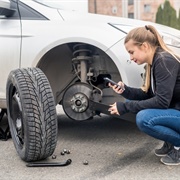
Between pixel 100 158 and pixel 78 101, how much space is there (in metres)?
0.57

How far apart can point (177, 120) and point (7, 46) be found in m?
1.77

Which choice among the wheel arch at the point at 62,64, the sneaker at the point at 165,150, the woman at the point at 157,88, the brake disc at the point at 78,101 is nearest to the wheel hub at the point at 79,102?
the brake disc at the point at 78,101

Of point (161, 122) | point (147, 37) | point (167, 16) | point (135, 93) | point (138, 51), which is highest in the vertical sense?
point (147, 37)

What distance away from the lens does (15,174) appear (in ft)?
9.32

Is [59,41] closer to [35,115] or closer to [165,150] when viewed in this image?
[35,115]

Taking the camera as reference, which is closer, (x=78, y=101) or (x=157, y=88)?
(x=157, y=88)

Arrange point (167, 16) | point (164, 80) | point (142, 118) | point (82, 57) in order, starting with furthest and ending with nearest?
1. point (167, 16)
2. point (82, 57)
3. point (142, 118)
4. point (164, 80)

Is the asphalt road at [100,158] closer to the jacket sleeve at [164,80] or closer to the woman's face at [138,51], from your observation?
the jacket sleeve at [164,80]

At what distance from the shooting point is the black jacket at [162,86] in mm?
2670

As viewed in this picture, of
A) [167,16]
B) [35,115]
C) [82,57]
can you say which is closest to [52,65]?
[82,57]

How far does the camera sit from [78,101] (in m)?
3.37

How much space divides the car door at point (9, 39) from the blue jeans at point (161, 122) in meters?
1.40

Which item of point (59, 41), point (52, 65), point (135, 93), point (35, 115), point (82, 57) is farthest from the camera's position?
point (52, 65)

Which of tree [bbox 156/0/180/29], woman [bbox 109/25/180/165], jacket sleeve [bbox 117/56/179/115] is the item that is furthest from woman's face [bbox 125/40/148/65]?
tree [bbox 156/0/180/29]
